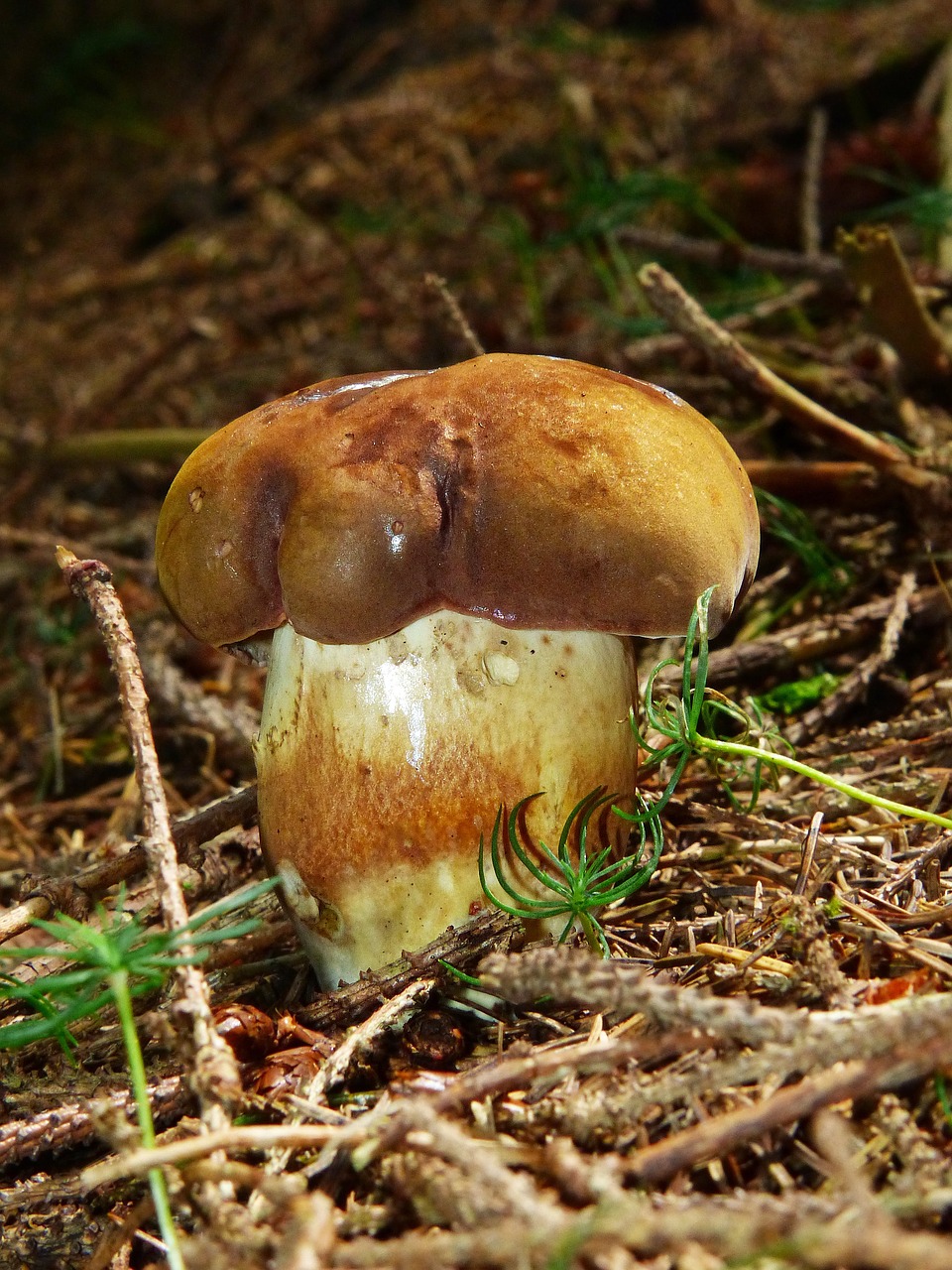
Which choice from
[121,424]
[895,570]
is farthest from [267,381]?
[895,570]

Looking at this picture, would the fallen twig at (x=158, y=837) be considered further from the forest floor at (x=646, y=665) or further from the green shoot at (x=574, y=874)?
the green shoot at (x=574, y=874)

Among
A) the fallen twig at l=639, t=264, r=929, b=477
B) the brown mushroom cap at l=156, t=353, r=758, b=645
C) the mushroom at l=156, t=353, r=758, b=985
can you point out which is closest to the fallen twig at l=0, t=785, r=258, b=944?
the mushroom at l=156, t=353, r=758, b=985

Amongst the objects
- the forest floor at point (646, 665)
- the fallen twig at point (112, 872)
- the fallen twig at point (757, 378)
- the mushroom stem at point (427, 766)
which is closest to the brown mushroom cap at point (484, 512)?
the mushroom stem at point (427, 766)

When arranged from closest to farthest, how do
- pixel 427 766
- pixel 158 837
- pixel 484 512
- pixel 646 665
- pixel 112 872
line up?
pixel 158 837
pixel 484 512
pixel 427 766
pixel 112 872
pixel 646 665

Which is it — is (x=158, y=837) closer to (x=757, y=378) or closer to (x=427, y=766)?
(x=427, y=766)

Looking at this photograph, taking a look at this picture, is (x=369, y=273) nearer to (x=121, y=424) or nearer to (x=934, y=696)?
(x=121, y=424)

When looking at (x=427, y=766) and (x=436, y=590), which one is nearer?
(x=436, y=590)

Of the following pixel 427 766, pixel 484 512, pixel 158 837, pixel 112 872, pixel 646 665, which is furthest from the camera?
pixel 646 665

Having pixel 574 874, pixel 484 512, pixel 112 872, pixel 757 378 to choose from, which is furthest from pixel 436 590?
pixel 757 378
